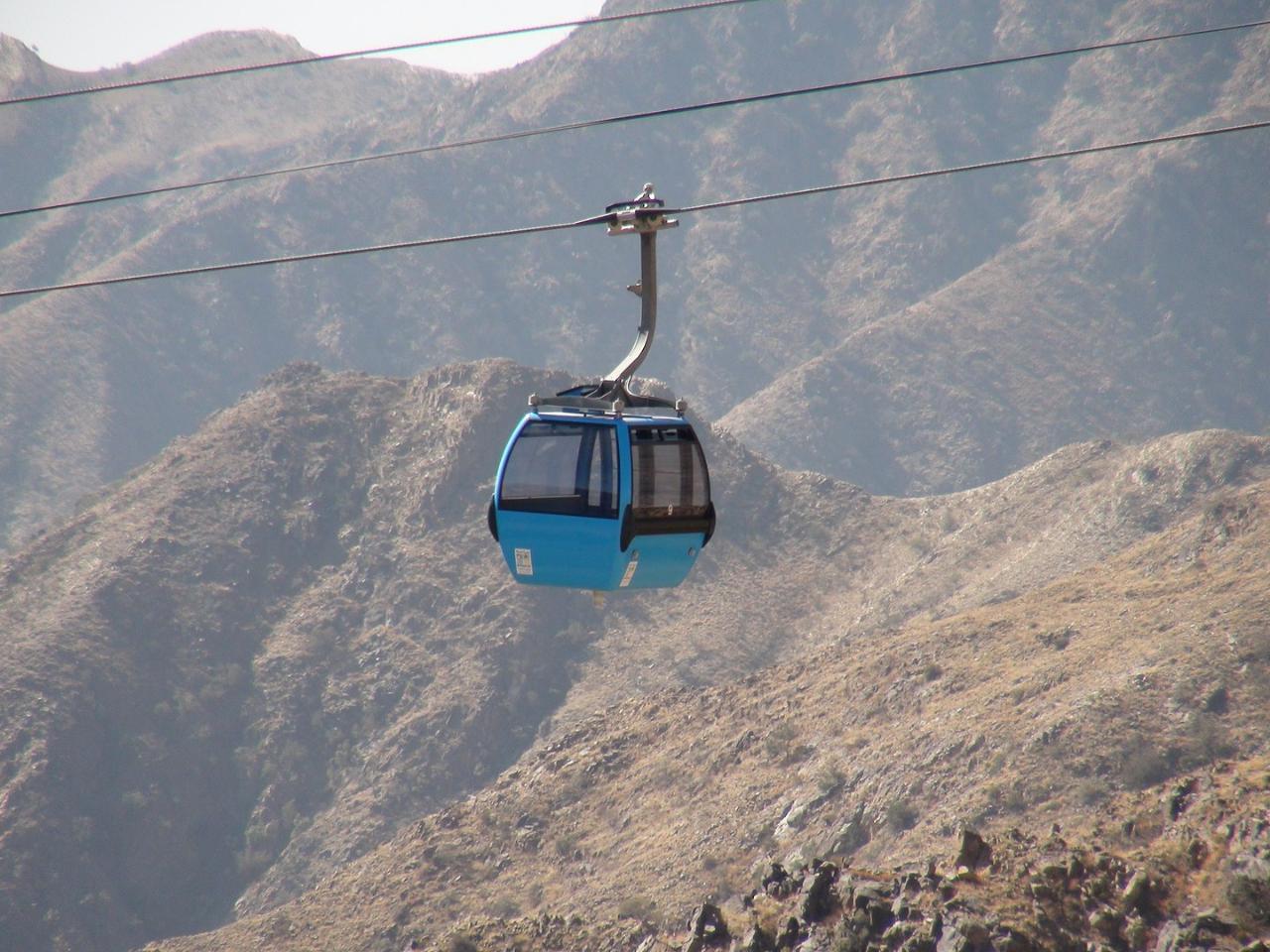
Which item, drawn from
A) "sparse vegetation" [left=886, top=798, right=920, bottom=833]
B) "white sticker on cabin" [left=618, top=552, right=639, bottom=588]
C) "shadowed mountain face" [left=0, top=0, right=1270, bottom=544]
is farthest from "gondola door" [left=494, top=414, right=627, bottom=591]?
"shadowed mountain face" [left=0, top=0, right=1270, bottom=544]

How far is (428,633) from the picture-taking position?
45.4 meters

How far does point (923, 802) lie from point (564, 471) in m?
16.0

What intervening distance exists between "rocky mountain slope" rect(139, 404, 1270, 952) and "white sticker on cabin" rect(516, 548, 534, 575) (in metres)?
6.97

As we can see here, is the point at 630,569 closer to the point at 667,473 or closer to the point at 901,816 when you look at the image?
the point at 667,473

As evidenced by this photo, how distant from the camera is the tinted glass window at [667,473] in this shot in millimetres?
12969

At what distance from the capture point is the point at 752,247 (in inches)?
4594

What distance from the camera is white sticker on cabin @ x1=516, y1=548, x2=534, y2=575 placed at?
13211mm

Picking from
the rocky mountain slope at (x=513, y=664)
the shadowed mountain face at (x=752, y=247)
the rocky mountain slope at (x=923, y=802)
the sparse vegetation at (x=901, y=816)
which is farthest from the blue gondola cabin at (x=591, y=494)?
the shadowed mountain face at (x=752, y=247)

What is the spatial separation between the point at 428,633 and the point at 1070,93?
3927 inches

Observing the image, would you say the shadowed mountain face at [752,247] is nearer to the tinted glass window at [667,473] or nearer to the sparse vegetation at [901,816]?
the sparse vegetation at [901,816]

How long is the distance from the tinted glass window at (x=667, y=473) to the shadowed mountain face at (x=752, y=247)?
79.1 m

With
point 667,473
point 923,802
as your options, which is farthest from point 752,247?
point 667,473

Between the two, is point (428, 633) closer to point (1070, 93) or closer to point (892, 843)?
point (892, 843)

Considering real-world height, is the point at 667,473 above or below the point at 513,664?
above
